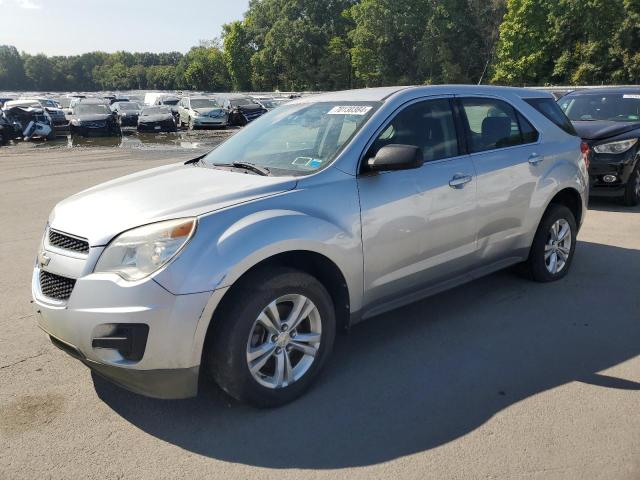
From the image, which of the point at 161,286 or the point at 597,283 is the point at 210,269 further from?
the point at 597,283

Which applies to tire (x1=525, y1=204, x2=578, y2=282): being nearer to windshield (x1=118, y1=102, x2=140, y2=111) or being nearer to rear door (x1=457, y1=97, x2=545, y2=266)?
rear door (x1=457, y1=97, x2=545, y2=266)

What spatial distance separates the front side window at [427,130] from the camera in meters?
3.82

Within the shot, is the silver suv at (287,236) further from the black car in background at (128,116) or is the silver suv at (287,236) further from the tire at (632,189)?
the black car in background at (128,116)

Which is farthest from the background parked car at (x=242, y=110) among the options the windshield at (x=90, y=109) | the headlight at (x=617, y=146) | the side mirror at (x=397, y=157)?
the side mirror at (x=397, y=157)

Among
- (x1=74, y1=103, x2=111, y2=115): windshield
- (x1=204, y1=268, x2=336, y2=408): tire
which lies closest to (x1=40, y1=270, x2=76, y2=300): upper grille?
(x1=204, y1=268, x2=336, y2=408): tire

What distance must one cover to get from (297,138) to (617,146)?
6207mm

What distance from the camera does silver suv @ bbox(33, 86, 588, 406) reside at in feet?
9.17

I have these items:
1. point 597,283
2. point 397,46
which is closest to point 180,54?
point 397,46

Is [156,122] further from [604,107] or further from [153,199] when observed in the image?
[153,199]

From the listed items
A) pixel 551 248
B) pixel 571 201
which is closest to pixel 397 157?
pixel 551 248

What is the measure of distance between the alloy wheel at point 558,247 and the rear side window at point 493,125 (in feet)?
2.82

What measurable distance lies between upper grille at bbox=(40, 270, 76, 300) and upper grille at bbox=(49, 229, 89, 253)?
0.54 ft

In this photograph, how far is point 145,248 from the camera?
112 inches

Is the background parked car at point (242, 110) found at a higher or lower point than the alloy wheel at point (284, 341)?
higher
